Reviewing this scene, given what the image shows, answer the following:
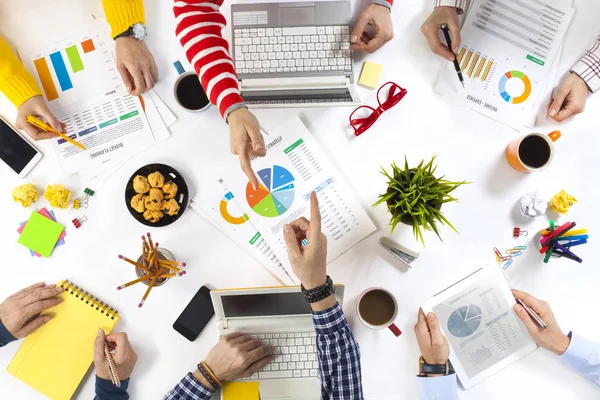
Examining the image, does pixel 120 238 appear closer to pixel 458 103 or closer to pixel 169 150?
pixel 169 150

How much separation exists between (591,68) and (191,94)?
1.09m

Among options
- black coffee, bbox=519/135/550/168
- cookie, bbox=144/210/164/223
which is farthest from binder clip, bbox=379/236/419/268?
cookie, bbox=144/210/164/223

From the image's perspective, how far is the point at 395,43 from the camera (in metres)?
1.20

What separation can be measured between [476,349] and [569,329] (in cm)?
27

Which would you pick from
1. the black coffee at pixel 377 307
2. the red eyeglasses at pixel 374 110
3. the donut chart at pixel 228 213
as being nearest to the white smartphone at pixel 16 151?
the donut chart at pixel 228 213

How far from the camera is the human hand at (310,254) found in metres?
0.93

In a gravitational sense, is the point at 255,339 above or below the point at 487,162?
below

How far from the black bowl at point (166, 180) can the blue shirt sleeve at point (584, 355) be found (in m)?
1.10

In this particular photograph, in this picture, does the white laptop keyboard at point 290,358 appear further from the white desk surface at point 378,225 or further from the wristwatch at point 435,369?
the wristwatch at point 435,369

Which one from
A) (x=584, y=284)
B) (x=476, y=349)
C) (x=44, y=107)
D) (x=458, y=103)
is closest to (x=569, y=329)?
(x=584, y=284)

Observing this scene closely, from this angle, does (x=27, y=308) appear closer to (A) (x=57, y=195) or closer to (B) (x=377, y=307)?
(A) (x=57, y=195)

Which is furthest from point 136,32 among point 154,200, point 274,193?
point 274,193

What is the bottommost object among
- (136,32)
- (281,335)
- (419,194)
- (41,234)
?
(281,335)

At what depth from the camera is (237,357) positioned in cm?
108
